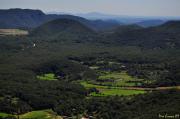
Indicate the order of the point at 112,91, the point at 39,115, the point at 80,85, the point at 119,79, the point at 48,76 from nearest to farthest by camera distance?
the point at 39,115, the point at 112,91, the point at 80,85, the point at 119,79, the point at 48,76

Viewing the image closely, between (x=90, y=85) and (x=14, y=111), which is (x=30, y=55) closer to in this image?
(x=90, y=85)

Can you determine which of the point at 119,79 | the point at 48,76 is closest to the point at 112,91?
the point at 119,79

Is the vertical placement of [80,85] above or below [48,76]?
above

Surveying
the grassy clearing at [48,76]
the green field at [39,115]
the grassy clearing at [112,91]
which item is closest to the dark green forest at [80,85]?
the grassy clearing at [48,76]

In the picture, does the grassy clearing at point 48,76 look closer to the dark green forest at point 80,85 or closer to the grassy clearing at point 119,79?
the dark green forest at point 80,85

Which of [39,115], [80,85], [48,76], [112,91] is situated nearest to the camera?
[39,115]

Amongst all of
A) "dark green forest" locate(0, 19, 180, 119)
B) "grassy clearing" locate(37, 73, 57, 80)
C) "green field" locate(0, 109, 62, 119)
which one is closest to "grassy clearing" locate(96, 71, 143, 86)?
"dark green forest" locate(0, 19, 180, 119)

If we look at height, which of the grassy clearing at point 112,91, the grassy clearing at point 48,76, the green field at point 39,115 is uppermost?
the green field at point 39,115

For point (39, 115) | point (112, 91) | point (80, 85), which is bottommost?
point (112, 91)

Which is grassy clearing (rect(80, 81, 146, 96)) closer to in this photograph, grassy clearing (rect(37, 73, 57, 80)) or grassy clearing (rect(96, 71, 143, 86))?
grassy clearing (rect(96, 71, 143, 86))

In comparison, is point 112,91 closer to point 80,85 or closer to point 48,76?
point 80,85

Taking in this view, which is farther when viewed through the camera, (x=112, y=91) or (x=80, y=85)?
(x=80, y=85)
